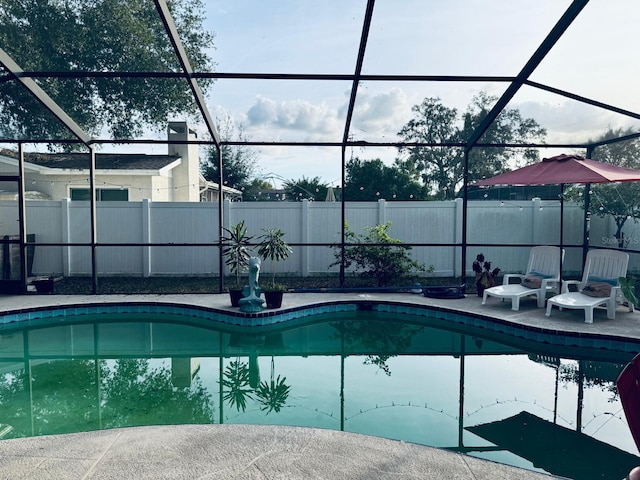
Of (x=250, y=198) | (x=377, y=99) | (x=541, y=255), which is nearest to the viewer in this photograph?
(x=541, y=255)

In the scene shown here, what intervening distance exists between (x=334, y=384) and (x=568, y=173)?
14.8 ft

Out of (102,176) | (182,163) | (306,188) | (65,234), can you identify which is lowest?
(65,234)

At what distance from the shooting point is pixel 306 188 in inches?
830

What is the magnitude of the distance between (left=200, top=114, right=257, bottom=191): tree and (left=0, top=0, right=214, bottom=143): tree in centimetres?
1040

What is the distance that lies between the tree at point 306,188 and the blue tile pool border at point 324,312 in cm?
1226

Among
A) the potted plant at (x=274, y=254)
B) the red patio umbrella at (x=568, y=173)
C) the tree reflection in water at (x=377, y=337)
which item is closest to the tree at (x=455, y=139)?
the red patio umbrella at (x=568, y=173)

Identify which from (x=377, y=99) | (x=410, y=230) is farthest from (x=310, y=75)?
(x=410, y=230)

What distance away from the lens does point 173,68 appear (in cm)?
1191

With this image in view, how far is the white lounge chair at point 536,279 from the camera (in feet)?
24.8

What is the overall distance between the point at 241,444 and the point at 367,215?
299 inches

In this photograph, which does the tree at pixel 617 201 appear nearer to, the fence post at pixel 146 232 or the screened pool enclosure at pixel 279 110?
the screened pool enclosure at pixel 279 110

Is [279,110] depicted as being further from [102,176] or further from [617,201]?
[617,201]

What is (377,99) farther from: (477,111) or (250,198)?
(250,198)

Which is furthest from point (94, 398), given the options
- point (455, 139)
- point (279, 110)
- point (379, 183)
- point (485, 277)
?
point (455, 139)
